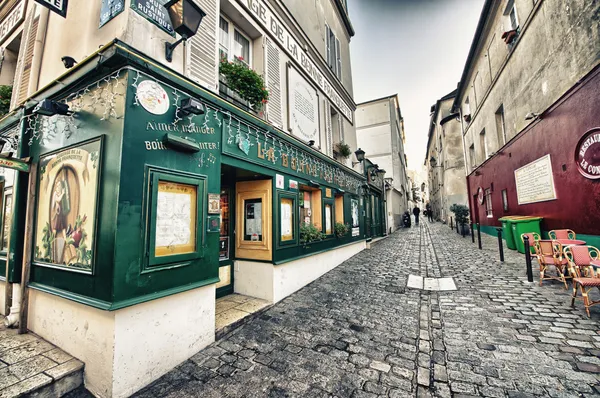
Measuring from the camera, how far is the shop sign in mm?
5645

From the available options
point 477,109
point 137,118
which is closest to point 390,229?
point 477,109

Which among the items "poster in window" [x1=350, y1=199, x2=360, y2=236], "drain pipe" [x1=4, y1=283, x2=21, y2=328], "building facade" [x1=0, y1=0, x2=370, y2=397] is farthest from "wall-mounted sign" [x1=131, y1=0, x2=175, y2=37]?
"poster in window" [x1=350, y1=199, x2=360, y2=236]

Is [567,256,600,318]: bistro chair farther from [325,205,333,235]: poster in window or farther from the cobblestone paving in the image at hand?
[325,205,333,235]: poster in window

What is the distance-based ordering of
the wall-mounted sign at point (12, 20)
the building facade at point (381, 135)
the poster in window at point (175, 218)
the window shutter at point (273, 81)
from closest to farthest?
the poster in window at point (175, 218), the wall-mounted sign at point (12, 20), the window shutter at point (273, 81), the building facade at point (381, 135)

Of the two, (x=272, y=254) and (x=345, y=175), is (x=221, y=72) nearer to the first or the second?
(x=272, y=254)

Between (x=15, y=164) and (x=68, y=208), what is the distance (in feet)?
4.11

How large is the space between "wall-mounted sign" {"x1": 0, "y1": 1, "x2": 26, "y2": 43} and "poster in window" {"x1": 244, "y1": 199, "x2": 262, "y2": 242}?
6.17m

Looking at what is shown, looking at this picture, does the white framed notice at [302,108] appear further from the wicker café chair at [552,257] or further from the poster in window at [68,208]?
the wicker café chair at [552,257]

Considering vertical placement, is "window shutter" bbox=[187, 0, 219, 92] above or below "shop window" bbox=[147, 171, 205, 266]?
above

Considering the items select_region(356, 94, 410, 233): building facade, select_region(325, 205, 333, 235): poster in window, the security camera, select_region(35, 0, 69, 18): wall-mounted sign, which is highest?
select_region(356, 94, 410, 233): building facade

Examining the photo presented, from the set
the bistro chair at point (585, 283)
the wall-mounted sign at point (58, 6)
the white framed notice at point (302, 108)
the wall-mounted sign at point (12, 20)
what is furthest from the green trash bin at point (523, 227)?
the wall-mounted sign at point (12, 20)

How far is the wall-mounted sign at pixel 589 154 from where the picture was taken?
5250 millimetres

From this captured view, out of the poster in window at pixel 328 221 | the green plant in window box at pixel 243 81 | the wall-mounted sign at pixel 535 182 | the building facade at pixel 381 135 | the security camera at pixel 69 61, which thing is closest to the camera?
the security camera at pixel 69 61

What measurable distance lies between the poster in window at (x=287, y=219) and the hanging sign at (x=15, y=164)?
432 centimetres
